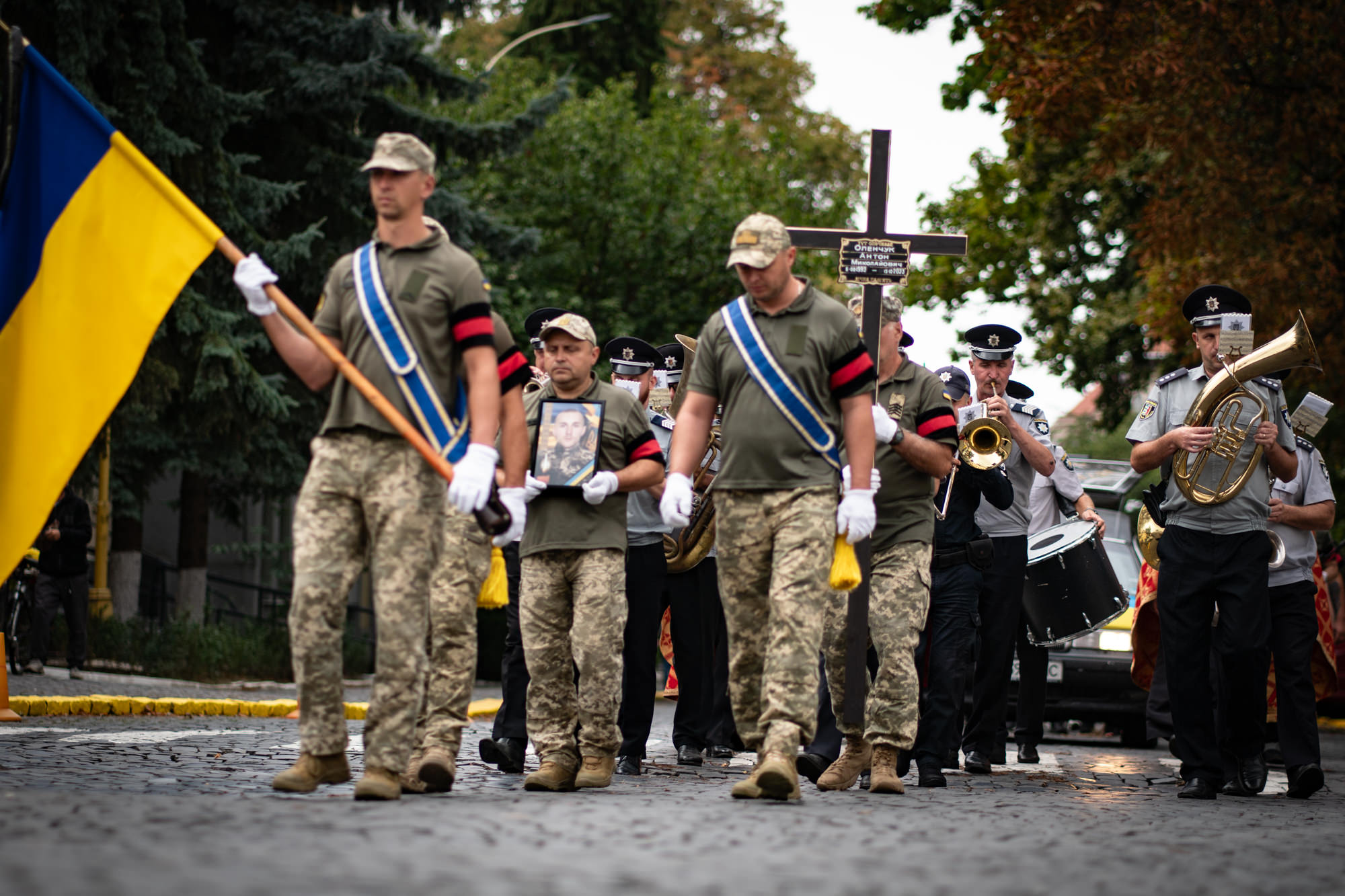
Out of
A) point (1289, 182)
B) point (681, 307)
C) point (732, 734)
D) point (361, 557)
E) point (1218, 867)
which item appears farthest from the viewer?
point (681, 307)

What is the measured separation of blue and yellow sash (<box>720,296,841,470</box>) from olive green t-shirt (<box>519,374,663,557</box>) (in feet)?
3.87

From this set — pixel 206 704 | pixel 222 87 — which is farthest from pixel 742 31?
pixel 206 704

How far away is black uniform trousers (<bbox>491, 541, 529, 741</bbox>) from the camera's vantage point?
881 centimetres

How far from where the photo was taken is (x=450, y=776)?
276 inches

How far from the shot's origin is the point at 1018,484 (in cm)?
1072

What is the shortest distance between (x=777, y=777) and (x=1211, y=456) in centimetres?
316

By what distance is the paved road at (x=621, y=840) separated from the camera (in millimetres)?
4414

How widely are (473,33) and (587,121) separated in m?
11.9

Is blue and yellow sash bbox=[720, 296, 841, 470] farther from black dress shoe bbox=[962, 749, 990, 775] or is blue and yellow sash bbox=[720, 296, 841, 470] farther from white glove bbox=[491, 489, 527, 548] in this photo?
Result: black dress shoe bbox=[962, 749, 990, 775]

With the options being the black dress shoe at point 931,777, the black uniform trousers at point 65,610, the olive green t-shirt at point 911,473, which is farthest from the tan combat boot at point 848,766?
the black uniform trousers at point 65,610

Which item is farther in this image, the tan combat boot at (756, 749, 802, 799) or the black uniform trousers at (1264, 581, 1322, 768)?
the black uniform trousers at (1264, 581, 1322, 768)

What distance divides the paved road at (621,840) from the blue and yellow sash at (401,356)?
137 centimetres

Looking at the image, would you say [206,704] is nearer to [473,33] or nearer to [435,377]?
[435,377]

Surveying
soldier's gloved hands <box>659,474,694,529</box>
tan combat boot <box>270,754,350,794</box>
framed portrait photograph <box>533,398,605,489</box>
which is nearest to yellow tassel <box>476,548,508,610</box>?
framed portrait photograph <box>533,398,605,489</box>
